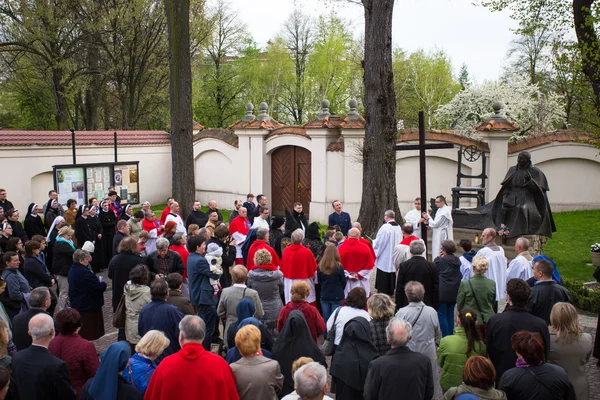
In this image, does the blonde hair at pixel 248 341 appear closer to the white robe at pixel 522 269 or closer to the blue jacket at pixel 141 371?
the blue jacket at pixel 141 371

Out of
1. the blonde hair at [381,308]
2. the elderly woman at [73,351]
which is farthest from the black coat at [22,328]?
the blonde hair at [381,308]

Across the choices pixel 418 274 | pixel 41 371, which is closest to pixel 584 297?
pixel 418 274

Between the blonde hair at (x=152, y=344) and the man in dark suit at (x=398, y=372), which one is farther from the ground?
the blonde hair at (x=152, y=344)

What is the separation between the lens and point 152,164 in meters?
23.9

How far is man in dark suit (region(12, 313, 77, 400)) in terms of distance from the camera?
5.03 metres

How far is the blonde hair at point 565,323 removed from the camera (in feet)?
18.4

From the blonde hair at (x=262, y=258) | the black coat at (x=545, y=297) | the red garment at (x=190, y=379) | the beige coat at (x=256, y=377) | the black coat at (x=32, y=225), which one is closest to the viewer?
the red garment at (x=190, y=379)

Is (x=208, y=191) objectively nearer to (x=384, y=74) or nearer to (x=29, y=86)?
(x=384, y=74)

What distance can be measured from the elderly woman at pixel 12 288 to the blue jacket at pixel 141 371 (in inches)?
133

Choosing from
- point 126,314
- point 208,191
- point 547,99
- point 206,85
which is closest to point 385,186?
point 126,314

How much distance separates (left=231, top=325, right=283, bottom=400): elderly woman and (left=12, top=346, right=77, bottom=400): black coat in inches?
55.9

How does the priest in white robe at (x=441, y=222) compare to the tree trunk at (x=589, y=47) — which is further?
the tree trunk at (x=589, y=47)

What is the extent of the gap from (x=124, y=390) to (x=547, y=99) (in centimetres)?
2846

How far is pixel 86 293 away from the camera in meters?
8.41
